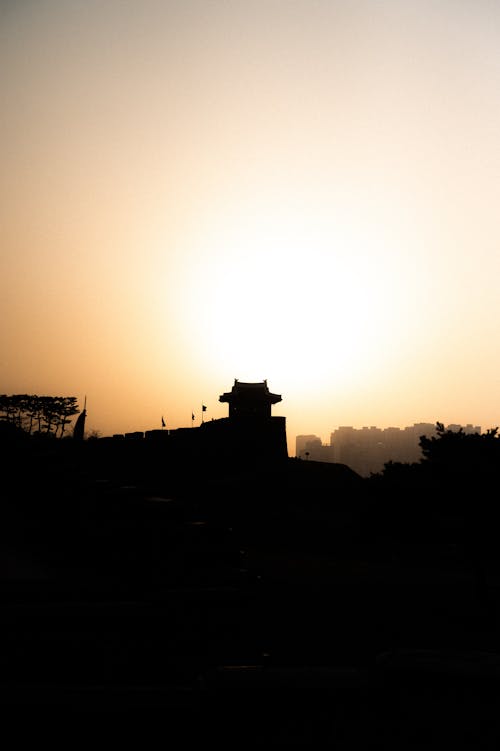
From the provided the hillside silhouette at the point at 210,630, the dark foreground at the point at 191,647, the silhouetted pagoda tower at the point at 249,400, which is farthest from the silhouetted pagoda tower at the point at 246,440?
the dark foreground at the point at 191,647

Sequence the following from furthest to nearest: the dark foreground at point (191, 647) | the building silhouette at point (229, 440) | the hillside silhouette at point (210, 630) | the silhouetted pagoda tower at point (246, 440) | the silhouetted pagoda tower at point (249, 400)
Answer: the silhouetted pagoda tower at point (249, 400), the silhouetted pagoda tower at point (246, 440), the building silhouette at point (229, 440), the hillside silhouette at point (210, 630), the dark foreground at point (191, 647)

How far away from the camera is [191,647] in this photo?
21.1ft

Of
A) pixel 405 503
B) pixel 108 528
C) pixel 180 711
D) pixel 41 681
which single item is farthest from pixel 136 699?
pixel 405 503

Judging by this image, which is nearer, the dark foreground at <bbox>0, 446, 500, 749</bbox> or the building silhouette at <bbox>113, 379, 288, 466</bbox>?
the dark foreground at <bbox>0, 446, 500, 749</bbox>

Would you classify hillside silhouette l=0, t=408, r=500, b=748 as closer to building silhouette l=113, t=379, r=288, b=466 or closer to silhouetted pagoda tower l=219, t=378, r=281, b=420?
building silhouette l=113, t=379, r=288, b=466

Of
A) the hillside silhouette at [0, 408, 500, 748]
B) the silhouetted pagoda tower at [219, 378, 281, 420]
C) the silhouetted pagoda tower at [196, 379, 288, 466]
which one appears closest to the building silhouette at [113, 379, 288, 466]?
the silhouetted pagoda tower at [196, 379, 288, 466]

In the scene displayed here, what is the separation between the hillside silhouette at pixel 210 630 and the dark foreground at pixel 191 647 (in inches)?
0.6

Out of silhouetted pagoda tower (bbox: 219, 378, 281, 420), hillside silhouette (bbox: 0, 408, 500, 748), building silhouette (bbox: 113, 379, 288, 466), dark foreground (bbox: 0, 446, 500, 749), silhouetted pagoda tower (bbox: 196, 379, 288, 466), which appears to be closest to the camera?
dark foreground (bbox: 0, 446, 500, 749)

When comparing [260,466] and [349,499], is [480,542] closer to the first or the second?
[349,499]

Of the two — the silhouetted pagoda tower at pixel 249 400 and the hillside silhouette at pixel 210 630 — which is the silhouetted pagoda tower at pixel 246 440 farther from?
the hillside silhouette at pixel 210 630

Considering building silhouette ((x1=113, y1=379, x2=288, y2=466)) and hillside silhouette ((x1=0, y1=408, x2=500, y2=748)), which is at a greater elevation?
building silhouette ((x1=113, y1=379, x2=288, y2=466))

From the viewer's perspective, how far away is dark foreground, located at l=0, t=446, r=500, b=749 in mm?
4562

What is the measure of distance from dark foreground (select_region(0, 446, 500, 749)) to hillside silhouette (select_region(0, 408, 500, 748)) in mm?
16

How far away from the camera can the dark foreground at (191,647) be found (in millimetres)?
4562
